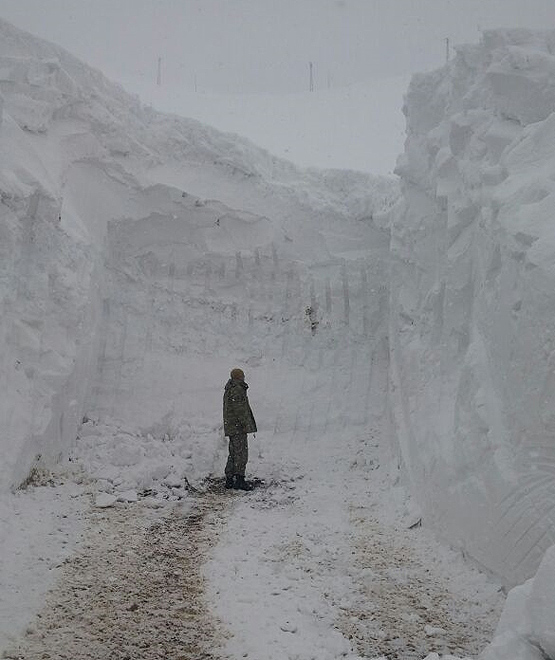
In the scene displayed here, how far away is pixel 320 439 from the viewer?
788 cm

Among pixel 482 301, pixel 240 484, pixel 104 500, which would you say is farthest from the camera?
pixel 240 484

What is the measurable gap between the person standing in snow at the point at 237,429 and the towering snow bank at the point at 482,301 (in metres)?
1.68

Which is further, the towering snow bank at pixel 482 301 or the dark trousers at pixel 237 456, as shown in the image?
the dark trousers at pixel 237 456

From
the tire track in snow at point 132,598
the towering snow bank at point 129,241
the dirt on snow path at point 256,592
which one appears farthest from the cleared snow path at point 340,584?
the towering snow bank at point 129,241

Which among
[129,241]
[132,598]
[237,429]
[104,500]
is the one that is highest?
[129,241]

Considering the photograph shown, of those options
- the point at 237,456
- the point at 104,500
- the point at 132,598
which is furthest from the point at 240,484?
the point at 132,598

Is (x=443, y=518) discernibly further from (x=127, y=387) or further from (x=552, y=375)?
(x=127, y=387)

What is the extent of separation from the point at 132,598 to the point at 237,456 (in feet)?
8.55

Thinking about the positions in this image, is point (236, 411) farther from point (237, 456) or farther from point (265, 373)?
point (265, 373)

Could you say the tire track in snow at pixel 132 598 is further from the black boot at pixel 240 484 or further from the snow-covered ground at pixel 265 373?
the black boot at pixel 240 484

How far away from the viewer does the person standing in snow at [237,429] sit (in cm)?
655

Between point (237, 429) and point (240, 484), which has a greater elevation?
point (237, 429)

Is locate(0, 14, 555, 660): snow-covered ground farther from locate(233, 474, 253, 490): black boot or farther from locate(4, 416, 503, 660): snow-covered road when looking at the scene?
locate(233, 474, 253, 490): black boot

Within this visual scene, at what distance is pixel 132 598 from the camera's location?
4129mm
